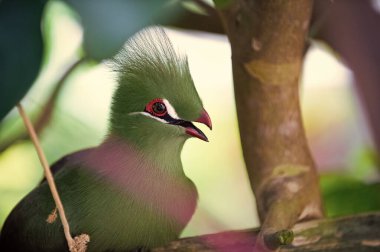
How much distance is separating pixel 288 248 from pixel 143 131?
0.37m

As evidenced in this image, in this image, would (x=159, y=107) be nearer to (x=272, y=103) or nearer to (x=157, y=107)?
(x=157, y=107)

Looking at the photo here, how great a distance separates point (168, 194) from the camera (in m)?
1.13

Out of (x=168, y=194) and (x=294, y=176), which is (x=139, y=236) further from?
(x=294, y=176)

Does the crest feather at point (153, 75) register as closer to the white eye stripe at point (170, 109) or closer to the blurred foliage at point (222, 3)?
the white eye stripe at point (170, 109)

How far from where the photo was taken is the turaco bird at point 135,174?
1109mm

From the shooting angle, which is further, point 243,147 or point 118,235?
point 243,147

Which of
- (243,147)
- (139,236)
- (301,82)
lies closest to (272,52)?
(301,82)

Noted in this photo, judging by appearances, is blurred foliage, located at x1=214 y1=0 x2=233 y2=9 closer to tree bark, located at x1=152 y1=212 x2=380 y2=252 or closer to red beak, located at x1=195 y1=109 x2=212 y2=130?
red beak, located at x1=195 y1=109 x2=212 y2=130

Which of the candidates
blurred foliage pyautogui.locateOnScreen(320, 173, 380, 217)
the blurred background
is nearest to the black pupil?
the blurred background

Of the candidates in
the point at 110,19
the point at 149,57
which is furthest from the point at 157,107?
the point at 110,19

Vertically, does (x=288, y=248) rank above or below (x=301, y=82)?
below

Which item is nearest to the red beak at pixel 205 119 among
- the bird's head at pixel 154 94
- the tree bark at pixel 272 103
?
the bird's head at pixel 154 94

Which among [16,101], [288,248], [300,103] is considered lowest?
[288,248]

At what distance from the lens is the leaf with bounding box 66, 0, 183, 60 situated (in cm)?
118
